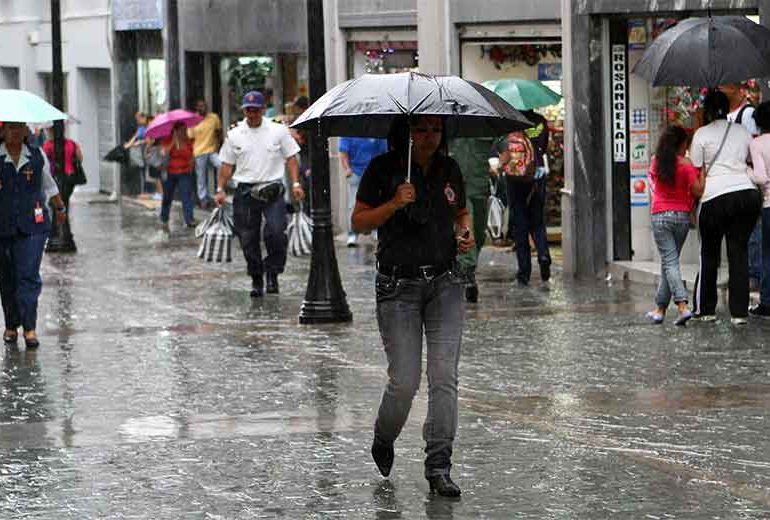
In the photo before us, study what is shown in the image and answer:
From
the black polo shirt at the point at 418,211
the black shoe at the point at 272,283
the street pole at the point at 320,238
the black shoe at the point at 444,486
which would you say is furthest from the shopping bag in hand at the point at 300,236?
the black shoe at the point at 444,486

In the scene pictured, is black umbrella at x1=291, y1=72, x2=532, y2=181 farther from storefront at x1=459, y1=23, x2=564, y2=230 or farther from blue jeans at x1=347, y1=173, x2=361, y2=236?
blue jeans at x1=347, y1=173, x2=361, y2=236

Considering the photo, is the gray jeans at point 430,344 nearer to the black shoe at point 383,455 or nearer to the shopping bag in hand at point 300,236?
the black shoe at point 383,455

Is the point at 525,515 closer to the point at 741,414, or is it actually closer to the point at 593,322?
the point at 741,414

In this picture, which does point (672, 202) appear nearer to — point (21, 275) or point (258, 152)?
point (258, 152)

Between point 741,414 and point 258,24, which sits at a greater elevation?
point 258,24

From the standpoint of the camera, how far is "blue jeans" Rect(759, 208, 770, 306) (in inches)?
563

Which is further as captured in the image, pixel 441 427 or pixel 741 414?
pixel 741 414

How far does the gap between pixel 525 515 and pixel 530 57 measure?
12962 millimetres

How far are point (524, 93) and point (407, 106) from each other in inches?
368

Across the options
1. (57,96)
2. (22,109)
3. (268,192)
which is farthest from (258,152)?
(57,96)

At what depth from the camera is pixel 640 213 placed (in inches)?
720

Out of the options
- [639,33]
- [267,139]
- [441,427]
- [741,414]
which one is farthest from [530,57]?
[441,427]

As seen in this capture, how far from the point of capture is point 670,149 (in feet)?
44.9

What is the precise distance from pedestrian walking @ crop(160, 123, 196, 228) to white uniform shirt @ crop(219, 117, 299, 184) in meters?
10.1
